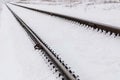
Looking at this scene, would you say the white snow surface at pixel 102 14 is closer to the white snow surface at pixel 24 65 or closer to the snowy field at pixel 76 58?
the snowy field at pixel 76 58

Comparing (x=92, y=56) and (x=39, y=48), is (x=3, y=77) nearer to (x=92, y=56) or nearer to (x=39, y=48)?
(x=39, y=48)

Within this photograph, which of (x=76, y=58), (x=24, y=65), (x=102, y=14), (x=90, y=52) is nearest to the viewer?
(x=76, y=58)

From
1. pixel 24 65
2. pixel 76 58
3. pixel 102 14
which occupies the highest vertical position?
pixel 76 58

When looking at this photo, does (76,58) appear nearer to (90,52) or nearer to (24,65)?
(90,52)

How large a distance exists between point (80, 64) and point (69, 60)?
42 centimetres

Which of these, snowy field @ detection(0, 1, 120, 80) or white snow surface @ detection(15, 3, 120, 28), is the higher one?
snowy field @ detection(0, 1, 120, 80)

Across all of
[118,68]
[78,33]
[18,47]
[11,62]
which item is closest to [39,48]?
[11,62]

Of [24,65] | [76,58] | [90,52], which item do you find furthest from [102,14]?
[24,65]

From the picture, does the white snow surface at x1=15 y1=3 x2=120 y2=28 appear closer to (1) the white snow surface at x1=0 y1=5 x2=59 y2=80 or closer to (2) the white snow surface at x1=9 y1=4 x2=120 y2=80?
(2) the white snow surface at x1=9 y1=4 x2=120 y2=80

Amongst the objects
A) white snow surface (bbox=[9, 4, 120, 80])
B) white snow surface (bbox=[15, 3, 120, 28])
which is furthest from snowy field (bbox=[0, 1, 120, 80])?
white snow surface (bbox=[15, 3, 120, 28])

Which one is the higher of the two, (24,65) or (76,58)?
(76,58)

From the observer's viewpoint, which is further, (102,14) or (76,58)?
(102,14)

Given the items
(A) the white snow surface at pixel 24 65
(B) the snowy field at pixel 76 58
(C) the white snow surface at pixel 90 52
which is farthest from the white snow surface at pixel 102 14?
(A) the white snow surface at pixel 24 65

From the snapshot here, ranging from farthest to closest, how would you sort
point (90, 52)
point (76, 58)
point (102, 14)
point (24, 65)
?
point (102, 14) < point (90, 52) < point (24, 65) < point (76, 58)
